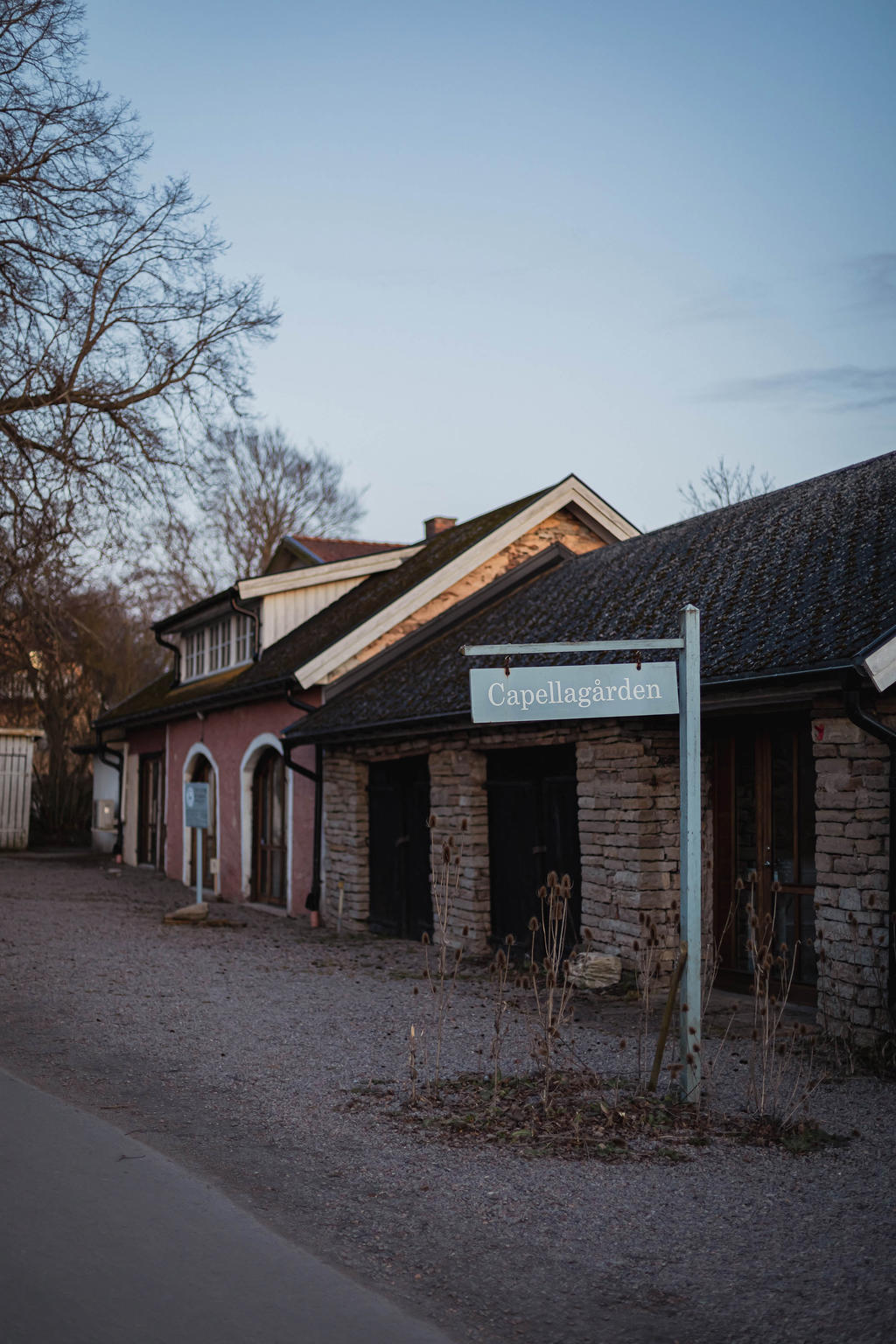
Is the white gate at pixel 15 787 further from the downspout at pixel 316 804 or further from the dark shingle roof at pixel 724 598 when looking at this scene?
the dark shingle roof at pixel 724 598

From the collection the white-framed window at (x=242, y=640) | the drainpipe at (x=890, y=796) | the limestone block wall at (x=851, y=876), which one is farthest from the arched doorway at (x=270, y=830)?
the drainpipe at (x=890, y=796)

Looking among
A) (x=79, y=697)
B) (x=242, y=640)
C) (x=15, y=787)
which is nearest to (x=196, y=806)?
(x=242, y=640)

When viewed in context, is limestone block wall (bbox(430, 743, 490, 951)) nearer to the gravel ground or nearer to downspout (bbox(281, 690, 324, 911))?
the gravel ground

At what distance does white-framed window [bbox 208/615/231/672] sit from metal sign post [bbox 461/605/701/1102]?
15974mm

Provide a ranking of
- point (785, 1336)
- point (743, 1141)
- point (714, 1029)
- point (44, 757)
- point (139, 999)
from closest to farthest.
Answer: point (785, 1336) < point (743, 1141) < point (714, 1029) < point (139, 999) < point (44, 757)

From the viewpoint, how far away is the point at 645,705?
6.02m

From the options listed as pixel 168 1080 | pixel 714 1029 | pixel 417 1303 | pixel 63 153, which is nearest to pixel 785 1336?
pixel 417 1303

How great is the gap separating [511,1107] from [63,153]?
37.6ft

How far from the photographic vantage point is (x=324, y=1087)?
654 cm

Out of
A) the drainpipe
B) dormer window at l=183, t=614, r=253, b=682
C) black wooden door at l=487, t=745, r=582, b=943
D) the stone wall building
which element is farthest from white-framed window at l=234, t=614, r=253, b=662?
the drainpipe

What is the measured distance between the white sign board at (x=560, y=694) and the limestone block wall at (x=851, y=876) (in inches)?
89.1

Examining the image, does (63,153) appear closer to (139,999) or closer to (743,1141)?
(139,999)

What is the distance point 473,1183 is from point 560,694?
230 cm

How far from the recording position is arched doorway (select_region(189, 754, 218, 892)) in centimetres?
2022
